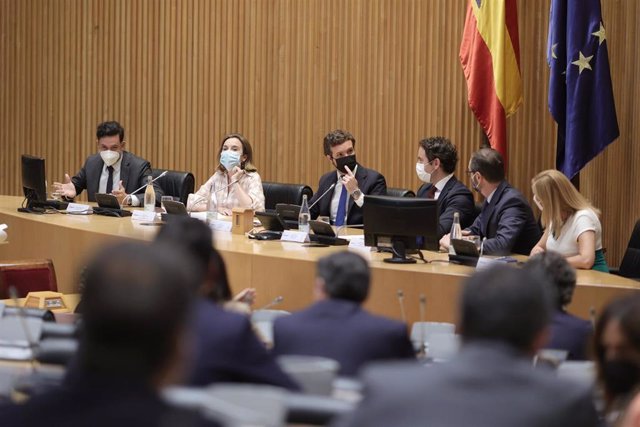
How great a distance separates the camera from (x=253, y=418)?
7.13ft

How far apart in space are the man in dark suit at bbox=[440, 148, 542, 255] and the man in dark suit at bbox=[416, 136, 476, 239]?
13.5 inches

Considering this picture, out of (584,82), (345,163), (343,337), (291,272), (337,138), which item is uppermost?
(584,82)

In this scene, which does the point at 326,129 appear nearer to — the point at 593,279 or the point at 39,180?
the point at 39,180

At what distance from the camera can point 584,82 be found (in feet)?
23.8

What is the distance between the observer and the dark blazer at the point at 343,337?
9.99ft

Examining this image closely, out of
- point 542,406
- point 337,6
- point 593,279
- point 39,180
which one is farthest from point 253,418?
point 337,6

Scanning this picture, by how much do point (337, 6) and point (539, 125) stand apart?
83.2 inches

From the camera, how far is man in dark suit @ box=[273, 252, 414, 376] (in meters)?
3.05

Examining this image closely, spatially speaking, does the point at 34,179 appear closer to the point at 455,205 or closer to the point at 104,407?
the point at 455,205

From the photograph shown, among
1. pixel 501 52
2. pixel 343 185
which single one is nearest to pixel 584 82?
pixel 501 52

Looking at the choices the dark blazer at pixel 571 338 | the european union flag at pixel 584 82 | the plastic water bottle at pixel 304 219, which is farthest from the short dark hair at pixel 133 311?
the european union flag at pixel 584 82

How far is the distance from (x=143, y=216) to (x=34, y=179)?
1.01 m

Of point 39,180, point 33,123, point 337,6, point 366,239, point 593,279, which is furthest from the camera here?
point 33,123

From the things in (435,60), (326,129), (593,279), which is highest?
(435,60)
